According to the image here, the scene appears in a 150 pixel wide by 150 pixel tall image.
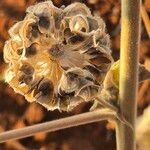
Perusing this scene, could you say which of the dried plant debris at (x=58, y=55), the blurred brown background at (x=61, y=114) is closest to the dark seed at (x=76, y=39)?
the dried plant debris at (x=58, y=55)

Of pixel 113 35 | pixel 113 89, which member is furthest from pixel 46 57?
pixel 113 35

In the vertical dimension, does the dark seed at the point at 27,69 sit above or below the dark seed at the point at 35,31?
below

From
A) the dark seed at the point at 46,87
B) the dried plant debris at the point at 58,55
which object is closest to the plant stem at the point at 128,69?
the dried plant debris at the point at 58,55

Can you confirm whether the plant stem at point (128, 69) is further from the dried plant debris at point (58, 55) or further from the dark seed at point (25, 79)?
the dark seed at point (25, 79)

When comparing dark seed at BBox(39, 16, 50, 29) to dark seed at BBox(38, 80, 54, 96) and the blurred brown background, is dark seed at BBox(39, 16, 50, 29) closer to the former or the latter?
dark seed at BBox(38, 80, 54, 96)

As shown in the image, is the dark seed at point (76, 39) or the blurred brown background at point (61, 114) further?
the blurred brown background at point (61, 114)

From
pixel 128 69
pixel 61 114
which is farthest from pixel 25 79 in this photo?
pixel 61 114
